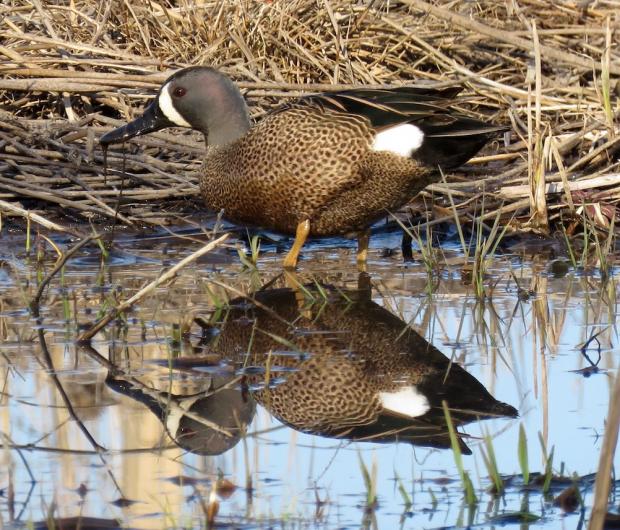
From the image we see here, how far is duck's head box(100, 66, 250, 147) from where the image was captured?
4.98 meters

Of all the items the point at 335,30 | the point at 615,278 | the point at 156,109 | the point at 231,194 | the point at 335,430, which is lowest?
the point at 335,430

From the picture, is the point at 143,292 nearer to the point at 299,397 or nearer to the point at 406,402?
the point at 299,397

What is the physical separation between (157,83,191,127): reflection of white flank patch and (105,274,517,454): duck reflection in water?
1.39 metres

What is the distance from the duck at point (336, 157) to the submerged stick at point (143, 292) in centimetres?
123

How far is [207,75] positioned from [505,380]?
237 cm

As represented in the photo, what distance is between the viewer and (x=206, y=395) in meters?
3.05

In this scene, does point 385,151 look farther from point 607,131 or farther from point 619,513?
point 619,513

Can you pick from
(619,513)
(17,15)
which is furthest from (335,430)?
(17,15)

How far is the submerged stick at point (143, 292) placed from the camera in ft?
10.7

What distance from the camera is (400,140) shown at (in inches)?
180

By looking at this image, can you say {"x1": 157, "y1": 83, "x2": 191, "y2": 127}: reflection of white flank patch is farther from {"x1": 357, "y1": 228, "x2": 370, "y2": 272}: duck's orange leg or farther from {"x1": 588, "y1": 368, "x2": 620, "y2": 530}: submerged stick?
{"x1": 588, "y1": 368, "x2": 620, "y2": 530}: submerged stick

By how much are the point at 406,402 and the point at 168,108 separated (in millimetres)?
2495

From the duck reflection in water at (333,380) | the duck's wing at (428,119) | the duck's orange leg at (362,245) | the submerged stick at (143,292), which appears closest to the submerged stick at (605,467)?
the duck reflection in water at (333,380)

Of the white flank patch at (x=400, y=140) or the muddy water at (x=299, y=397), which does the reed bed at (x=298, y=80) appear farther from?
the muddy water at (x=299, y=397)
